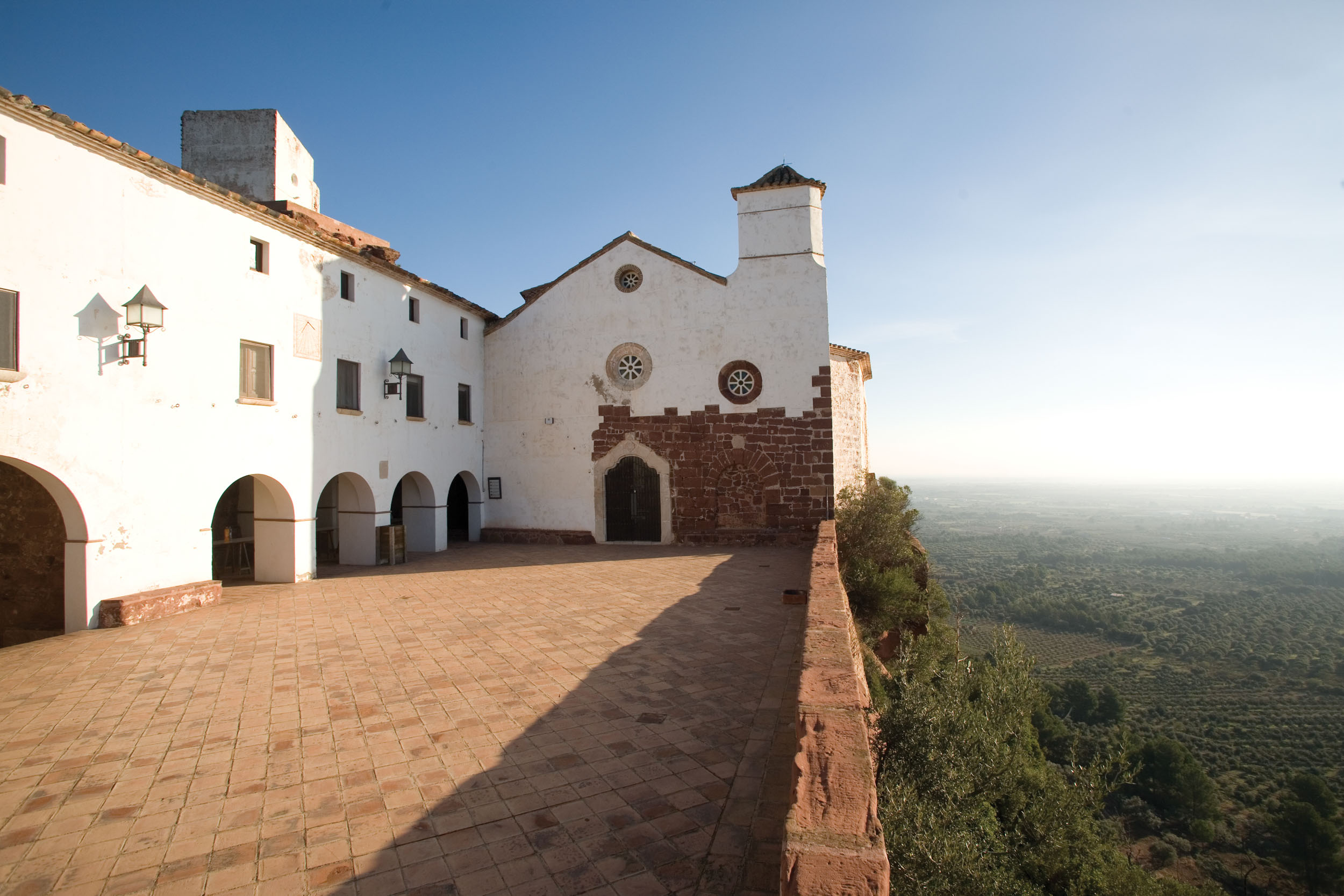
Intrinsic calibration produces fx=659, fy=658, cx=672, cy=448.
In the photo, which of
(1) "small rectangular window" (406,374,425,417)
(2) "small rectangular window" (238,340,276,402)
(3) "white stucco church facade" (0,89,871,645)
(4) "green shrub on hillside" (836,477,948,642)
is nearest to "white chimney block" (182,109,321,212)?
(3) "white stucco church facade" (0,89,871,645)

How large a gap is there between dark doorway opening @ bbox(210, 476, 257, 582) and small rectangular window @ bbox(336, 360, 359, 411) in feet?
8.64

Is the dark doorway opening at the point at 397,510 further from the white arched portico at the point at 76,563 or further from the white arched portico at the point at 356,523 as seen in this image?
the white arched portico at the point at 76,563

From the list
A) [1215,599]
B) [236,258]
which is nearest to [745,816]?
[236,258]

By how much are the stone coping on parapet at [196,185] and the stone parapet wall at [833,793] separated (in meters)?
10.4

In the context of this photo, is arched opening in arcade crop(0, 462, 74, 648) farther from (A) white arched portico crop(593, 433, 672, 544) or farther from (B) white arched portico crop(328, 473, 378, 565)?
(A) white arched portico crop(593, 433, 672, 544)

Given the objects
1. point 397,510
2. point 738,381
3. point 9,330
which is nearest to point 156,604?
point 9,330

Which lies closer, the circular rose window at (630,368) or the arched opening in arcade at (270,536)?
the arched opening in arcade at (270,536)

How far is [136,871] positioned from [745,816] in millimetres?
3165

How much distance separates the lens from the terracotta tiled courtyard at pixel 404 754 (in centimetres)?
336

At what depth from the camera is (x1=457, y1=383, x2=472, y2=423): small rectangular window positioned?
1656cm

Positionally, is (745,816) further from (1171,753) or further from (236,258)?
(1171,753)

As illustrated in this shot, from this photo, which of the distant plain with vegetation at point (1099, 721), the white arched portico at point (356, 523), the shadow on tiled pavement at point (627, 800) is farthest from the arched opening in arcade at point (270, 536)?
the distant plain with vegetation at point (1099, 721)

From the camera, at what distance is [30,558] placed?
9.77 meters

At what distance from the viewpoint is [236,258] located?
10.4 meters
